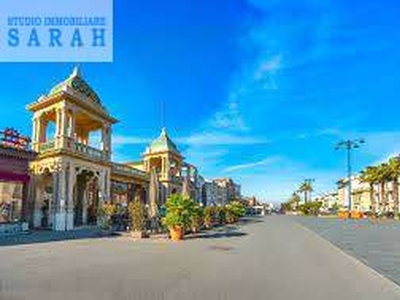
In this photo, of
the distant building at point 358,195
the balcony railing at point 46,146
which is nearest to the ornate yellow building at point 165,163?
the balcony railing at point 46,146

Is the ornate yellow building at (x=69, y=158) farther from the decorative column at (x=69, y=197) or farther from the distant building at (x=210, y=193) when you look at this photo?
the distant building at (x=210, y=193)

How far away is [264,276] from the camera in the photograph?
10.8 m

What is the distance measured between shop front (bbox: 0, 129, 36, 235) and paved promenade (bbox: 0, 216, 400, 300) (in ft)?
29.2

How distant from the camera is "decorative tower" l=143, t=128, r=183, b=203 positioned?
51094mm

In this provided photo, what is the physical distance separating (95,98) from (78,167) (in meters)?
6.12

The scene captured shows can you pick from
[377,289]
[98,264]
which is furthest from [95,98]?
[377,289]

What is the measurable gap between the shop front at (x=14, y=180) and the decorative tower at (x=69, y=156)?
2.88m

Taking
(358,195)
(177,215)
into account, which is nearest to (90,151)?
(177,215)

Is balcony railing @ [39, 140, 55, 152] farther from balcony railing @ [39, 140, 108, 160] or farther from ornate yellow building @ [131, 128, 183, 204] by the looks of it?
ornate yellow building @ [131, 128, 183, 204]

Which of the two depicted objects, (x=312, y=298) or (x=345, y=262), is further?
(x=345, y=262)

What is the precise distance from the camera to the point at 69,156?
29922 mm

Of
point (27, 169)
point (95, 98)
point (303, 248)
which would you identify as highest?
point (95, 98)

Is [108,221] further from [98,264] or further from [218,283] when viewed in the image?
[218,283]

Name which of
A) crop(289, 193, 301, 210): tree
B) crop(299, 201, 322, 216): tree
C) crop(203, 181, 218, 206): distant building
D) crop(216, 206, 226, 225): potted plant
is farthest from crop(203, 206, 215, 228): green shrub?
crop(289, 193, 301, 210): tree
